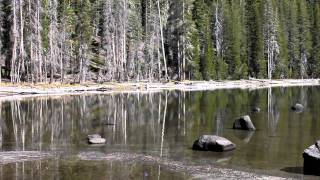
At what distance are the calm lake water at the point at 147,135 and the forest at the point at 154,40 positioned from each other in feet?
97.0

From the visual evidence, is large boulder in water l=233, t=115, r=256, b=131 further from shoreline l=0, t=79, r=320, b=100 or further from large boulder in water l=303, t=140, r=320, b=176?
shoreline l=0, t=79, r=320, b=100

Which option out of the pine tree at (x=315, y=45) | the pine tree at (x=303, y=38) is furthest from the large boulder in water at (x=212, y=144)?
the pine tree at (x=315, y=45)

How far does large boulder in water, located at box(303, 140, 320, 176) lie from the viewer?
16453mm

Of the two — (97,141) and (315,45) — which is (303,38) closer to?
(315,45)

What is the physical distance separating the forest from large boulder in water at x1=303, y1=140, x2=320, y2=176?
51.9 metres

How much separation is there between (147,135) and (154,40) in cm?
6525

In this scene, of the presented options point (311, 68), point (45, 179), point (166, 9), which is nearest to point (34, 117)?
point (45, 179)

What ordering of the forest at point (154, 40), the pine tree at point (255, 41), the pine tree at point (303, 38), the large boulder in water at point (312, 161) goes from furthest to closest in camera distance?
the pine tree at point (303, 38) → the pine tree at point (255, 41) → the forest at point (154, 40) → the large boulder in water at point (312, 161)

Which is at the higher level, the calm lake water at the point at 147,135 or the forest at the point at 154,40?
the forest at the point at 154,40

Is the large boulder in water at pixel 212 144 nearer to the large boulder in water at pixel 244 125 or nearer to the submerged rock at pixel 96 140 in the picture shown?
the submerged rock at pixel 96 140

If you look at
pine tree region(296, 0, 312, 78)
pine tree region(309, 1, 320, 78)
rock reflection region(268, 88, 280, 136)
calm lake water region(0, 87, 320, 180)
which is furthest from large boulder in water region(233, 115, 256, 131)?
pine tree region(309, 1, 320, 78)

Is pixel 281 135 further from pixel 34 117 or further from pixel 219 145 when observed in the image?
pixel 34 117

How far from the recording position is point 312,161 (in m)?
16.5

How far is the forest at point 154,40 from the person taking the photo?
73.3m
